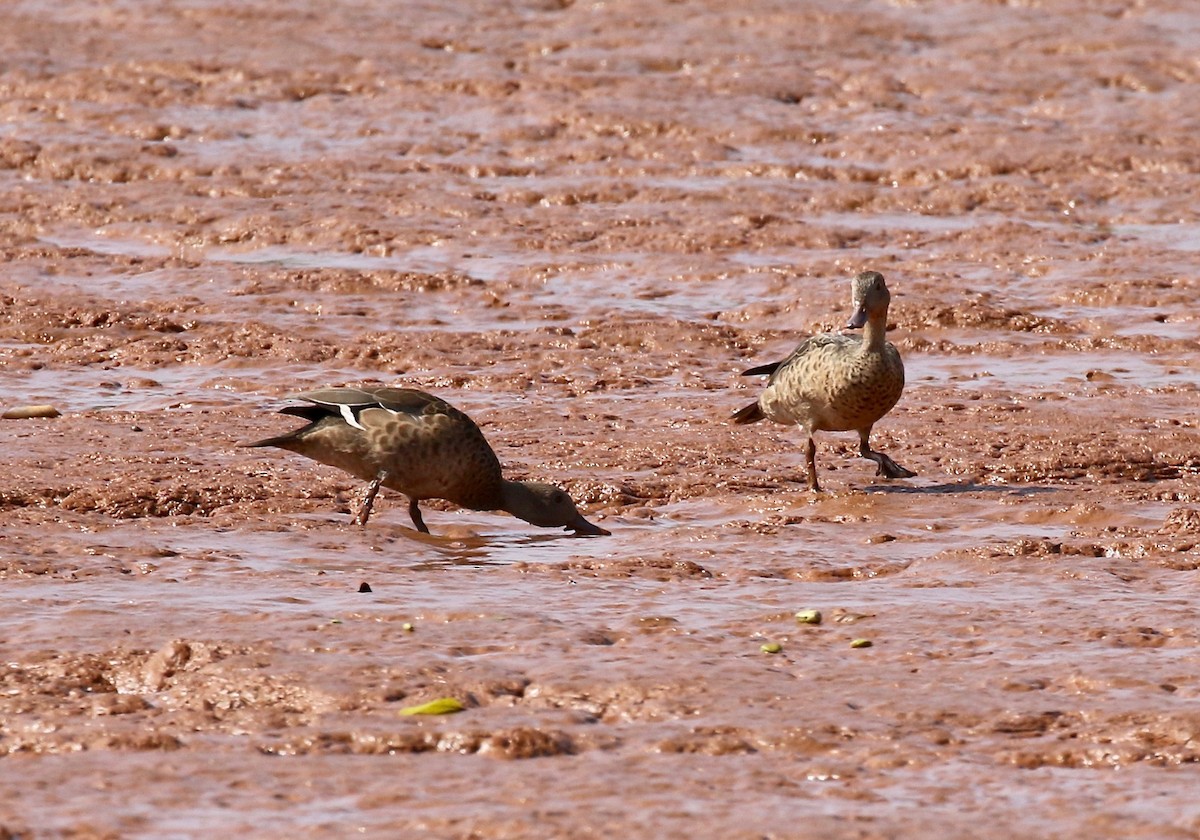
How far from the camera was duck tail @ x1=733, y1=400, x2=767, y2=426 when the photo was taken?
913 cm

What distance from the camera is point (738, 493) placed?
824cm

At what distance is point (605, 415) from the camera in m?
9.54

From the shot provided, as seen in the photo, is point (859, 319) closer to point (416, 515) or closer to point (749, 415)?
point (749, 415)

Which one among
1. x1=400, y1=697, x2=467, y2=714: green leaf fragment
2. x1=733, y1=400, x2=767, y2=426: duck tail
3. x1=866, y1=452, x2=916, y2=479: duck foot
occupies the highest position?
x1=400, y1=697, x2=467, y2=714: green leaf fragment

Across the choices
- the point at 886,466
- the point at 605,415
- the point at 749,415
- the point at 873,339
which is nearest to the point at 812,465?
the point at 886,466

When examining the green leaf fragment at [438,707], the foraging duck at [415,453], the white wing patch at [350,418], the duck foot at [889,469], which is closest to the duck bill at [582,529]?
the foraging duck at [415,453]

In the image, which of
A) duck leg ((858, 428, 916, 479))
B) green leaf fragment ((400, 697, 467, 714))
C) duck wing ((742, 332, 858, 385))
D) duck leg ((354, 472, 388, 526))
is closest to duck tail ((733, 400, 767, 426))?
duck wing ((742, 332, 858, 385))

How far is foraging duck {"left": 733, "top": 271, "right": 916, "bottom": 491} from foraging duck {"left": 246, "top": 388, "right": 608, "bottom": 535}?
129 cm

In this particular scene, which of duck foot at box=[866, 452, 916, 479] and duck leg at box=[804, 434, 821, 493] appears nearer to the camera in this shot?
duck leg at box=[804, 434, 821, 493]

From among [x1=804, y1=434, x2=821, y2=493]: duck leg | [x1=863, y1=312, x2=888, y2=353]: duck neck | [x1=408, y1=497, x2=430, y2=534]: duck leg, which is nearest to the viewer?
[x1=408, y1=497, x2=430, y2=534]: duck leg

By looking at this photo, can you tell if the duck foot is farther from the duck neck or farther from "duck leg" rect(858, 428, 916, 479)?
the duck neck

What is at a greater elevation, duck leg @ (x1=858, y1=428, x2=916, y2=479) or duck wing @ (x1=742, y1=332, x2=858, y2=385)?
duck wing @ (x1=742, y1=332, x2=858, y2=385)

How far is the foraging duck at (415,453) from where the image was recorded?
750cm

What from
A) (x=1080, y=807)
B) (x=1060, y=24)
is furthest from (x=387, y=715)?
(x=1060, y=24)
